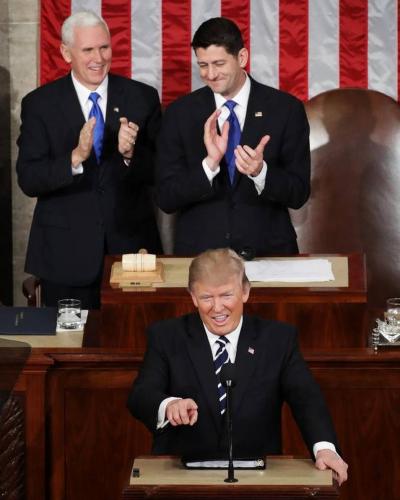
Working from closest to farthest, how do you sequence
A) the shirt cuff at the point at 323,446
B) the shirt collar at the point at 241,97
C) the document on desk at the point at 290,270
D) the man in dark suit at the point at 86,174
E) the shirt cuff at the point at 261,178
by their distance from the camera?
the shirt cuff at the point at 323,446, the document on desk at the point at 290,270, the shirt cuff at the point at 261,178, the shirt collar at the point at 241,97, the man in dark suit at the point at 86,174

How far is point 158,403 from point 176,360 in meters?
0.24

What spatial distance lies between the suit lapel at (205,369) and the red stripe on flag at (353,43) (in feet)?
9.92

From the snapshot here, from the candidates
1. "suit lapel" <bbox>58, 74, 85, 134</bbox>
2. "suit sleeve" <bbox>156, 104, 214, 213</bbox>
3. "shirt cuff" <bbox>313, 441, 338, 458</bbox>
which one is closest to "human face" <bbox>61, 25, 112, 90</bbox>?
"suit lapel" <bbox>58, 74, 85, 134</bbox>

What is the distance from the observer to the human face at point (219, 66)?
5.49 meters

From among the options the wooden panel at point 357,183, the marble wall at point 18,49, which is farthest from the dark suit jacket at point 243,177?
the marble wall at point 18,49

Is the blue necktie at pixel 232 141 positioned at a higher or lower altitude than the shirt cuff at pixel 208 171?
higher

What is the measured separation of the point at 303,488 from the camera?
11.6ft

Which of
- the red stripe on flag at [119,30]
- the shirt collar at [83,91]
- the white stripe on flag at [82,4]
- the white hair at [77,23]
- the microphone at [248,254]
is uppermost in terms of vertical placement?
the white stripe on flag at [82,4]

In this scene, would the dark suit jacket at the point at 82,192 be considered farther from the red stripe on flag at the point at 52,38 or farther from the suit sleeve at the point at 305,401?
the suit sleeve at the point at 305,401

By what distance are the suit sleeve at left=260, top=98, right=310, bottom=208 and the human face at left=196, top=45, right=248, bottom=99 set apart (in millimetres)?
317

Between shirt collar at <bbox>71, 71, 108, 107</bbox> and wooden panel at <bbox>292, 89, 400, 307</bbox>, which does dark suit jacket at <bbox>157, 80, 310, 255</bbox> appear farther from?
wooden panel at <bbox>292, 89, 400, 307</bbox>

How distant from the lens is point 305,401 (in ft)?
13.4

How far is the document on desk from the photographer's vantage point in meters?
5.01

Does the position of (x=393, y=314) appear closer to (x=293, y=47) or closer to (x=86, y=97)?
(x=86, y=97)
